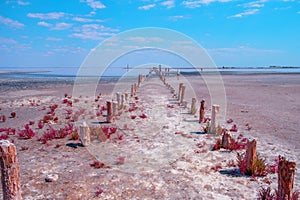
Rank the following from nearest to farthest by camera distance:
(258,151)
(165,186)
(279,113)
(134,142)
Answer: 1. (165,186)
2. (258,151)
3. (134,142)
4. (279,113)

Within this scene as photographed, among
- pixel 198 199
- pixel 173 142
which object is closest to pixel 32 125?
pixel 173 142

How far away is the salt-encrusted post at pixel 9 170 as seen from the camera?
5.30 metres

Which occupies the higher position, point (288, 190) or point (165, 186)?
point (288, 190)

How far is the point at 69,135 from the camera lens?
12086mm

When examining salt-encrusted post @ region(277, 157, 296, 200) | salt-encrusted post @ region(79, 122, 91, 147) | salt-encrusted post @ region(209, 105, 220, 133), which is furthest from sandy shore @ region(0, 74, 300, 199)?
salt-encrusted post @ region(277, 157, 296, 200)

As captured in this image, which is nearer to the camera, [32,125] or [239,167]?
[239,167]

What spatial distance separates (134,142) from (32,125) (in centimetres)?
699

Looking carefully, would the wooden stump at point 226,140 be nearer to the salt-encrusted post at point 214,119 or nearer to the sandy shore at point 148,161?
the sandy shore at point 148,161

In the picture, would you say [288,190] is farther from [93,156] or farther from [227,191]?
[93,156]

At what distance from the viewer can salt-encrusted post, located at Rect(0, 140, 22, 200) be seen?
209 inches

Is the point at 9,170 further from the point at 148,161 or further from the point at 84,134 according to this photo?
the point at 84,134

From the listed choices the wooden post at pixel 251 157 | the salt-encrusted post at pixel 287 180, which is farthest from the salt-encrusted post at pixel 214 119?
the salt-encrusted post at pixel 287 180

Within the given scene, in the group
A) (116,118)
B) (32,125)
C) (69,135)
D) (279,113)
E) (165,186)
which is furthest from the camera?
(279,113)

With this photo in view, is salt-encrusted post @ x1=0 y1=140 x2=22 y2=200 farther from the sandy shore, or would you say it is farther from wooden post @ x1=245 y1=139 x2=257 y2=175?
wooden post @ x1=245 y1=139 x2=257 y2=175
